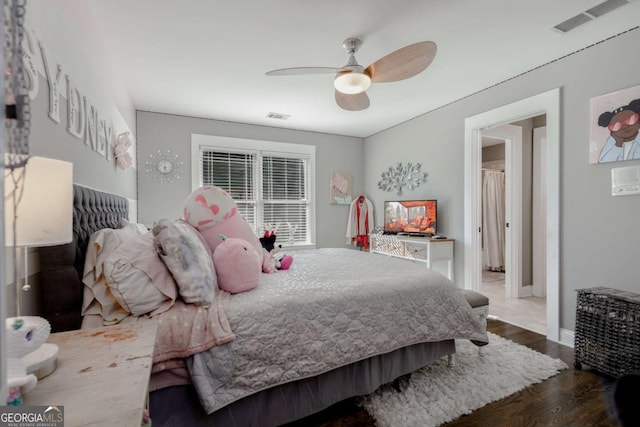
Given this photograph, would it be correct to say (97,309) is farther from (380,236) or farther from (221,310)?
(380,236)

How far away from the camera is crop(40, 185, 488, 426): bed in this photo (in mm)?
1231

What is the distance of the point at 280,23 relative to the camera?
2.06m

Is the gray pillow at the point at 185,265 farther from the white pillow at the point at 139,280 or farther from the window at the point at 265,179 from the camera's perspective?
the window at the point at 265,179

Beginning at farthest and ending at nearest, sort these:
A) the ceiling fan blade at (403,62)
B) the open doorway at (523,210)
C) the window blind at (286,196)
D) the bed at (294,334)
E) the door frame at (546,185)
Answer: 1. the window blind at (286,196)
2. the open doorway at (523,210)
3. the door frame at (546,185)
4. the ceiling fan blade at (403,62)
5. the bed at (294,334)

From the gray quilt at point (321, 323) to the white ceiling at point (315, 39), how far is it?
5.80 feet

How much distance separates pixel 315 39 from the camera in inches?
88.1

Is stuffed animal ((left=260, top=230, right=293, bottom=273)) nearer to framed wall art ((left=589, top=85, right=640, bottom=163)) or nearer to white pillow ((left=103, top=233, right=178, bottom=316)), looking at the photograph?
white pillow ((left=103, top=233, right=178, bottom=316))

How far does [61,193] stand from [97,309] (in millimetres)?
712

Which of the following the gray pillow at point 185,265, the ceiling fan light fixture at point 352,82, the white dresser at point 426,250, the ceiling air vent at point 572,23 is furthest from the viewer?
the white dresser at point 426,250

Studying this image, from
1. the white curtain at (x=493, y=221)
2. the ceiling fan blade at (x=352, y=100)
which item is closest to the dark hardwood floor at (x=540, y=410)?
the ceiling fan blade at (x=352, y=100)

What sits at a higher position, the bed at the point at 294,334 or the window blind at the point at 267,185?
the window blind at the point at 267,185

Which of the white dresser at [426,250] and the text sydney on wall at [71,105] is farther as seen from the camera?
the white dresser at [426,250]

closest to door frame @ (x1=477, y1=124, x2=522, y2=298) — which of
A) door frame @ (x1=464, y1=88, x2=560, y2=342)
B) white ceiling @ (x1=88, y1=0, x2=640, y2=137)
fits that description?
door frame @ (x1=464, y1=88, x2=560, y2=342)

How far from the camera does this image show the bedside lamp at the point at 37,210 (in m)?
0.67
